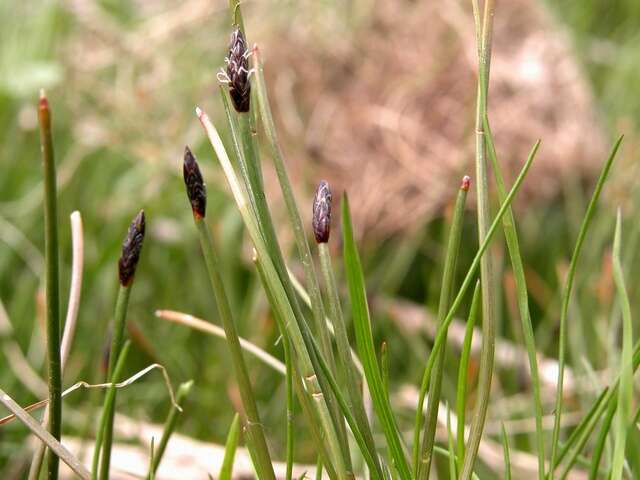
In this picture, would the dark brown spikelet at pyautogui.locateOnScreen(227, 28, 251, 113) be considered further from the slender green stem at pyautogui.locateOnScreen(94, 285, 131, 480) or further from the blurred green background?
the blurred green background

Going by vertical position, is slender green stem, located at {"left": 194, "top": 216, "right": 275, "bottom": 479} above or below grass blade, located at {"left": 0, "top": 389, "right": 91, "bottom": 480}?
above

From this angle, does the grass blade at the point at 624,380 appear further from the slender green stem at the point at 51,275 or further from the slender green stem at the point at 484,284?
the slender green stem at the point at 51,275

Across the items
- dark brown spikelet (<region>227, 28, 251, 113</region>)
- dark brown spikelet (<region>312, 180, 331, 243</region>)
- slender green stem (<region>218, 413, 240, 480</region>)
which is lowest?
slender green stem (<region>218, 413, 240, 480</region>)

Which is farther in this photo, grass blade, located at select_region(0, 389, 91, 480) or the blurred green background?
the blurred green background

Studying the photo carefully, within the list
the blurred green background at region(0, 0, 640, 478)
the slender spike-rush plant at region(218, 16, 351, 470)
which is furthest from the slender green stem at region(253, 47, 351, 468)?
the blurred green background at region(0, 0, 640, 478)

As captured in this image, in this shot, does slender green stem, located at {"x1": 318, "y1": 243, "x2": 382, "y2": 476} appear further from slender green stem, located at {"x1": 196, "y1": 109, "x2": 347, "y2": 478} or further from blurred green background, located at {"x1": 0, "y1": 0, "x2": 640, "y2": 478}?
blurred green background, located at {"x1": 0, "y1": 0, "x2": 640, "y2": 478}

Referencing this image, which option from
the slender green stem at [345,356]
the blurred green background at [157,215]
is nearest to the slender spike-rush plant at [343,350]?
the slender green stem at [345,356]
